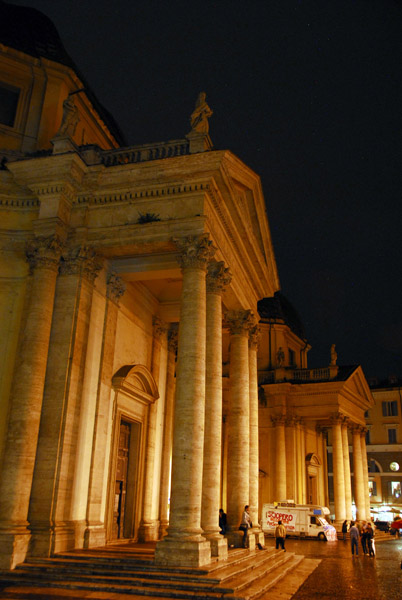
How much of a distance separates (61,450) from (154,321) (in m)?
7.64

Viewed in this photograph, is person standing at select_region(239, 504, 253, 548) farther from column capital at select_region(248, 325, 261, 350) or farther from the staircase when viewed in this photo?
column capital at select_region(248, 325, 261, 350)

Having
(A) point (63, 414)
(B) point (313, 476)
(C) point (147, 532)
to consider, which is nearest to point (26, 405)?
(A) point (63, 414)

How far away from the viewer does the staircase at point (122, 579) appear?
34.7ft

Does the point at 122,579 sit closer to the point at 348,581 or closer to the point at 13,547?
the point at 13,547

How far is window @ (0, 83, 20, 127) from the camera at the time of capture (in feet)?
59.5

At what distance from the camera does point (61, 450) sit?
13844 mm

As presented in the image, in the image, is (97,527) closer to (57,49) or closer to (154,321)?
(154,321)

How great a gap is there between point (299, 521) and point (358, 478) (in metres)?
9.43

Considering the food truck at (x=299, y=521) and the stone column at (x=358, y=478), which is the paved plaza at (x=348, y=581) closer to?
the food truck at (x=299, y=521)

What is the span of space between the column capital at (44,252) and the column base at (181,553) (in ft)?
25.2

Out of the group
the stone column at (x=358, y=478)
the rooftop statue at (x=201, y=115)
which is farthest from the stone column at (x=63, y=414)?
the stone column at (x=358, y=478)

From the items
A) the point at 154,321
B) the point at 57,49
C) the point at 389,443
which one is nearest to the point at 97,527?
the point at 154,321

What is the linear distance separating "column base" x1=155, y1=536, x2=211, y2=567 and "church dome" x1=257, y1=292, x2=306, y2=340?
29.0 metres

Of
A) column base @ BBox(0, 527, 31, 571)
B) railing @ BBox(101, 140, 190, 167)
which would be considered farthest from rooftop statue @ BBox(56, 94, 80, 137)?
column base @ BBox(0, 527, 31, 571)
